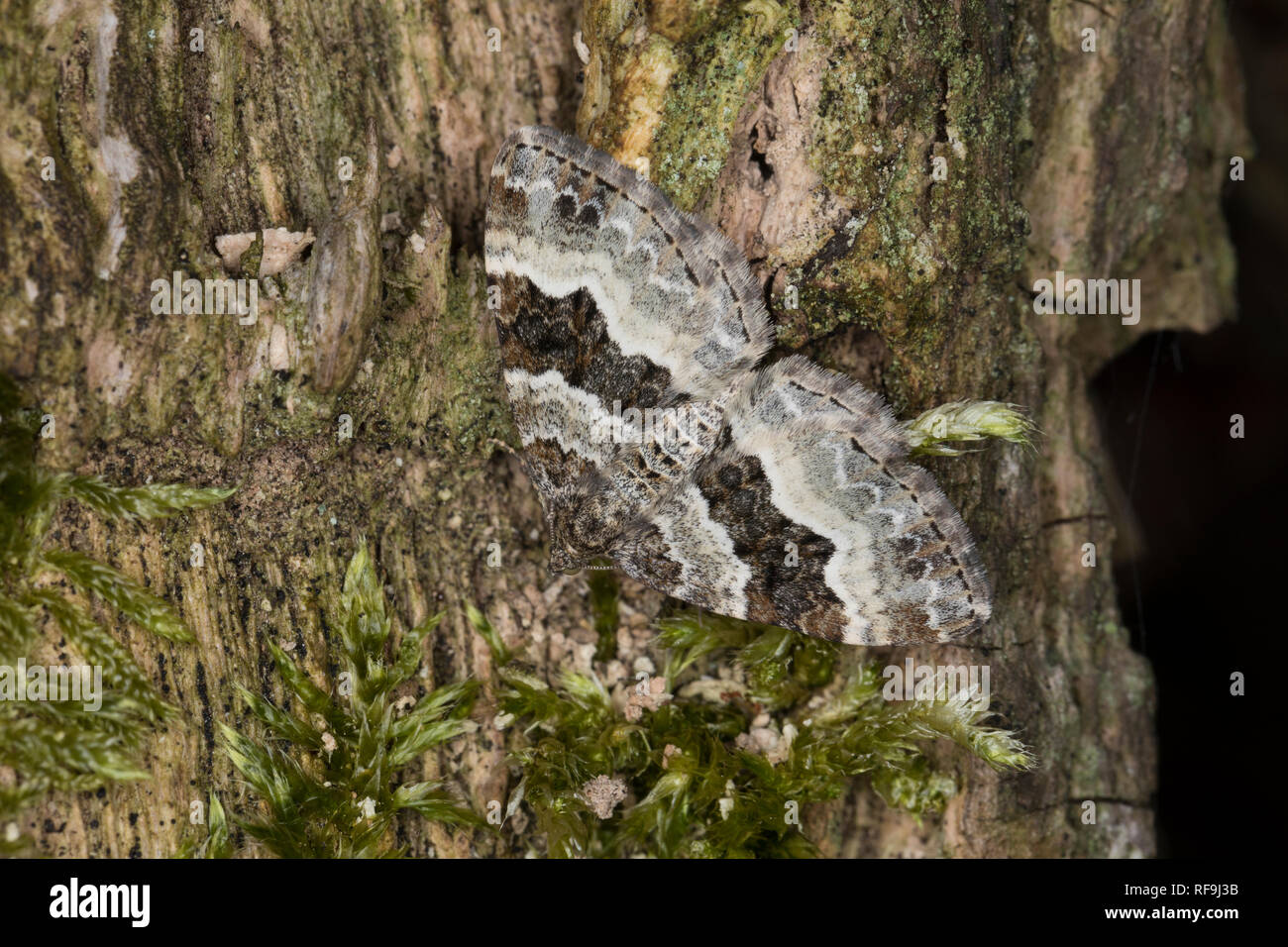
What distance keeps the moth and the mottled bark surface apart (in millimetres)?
158

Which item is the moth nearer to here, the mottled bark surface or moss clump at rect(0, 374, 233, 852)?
the mottled bark surface

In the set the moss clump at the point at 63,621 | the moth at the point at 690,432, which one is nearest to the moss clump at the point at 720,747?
the moth at the point at 690,432

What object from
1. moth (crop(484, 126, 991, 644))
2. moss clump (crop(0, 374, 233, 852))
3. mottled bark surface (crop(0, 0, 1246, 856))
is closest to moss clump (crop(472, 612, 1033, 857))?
Result: mottled bark surface (crop(0, 0, 1246, 856))

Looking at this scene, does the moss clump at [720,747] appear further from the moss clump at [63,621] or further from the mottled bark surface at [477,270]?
the moss clump at [63,621]

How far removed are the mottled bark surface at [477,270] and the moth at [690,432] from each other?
0.16 metres

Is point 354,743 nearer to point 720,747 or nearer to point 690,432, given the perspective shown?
point 720,747

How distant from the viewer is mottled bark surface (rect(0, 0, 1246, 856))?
2.46 metres

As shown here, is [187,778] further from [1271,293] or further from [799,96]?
[1271,293]

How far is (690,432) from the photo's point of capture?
8.71 ft

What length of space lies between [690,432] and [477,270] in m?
0.86

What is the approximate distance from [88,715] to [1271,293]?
4.21m

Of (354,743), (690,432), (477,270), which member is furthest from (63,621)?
(690,432)

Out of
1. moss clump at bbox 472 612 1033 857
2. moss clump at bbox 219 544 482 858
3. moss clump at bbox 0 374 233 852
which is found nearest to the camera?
moss clump at bbox 0 374 233 852
